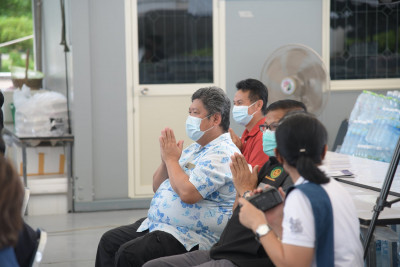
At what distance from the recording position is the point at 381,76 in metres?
5.96

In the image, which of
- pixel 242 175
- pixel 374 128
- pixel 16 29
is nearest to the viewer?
pixel 242 175

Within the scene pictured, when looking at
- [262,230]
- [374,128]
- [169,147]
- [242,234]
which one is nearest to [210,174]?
[169,147]

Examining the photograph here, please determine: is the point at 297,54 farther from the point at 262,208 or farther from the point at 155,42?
the point at 262,208

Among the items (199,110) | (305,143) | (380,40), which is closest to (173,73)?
(380,40)

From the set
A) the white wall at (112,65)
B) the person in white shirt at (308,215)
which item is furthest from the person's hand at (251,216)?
the white wall at (112,65)

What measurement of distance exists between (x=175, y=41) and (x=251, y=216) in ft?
12.8

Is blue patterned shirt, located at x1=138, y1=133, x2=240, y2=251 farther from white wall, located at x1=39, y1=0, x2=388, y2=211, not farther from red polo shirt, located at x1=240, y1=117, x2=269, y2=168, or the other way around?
white wall, located at x1=39, y1=0, x2=388, y2=211

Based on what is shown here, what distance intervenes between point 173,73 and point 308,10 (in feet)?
4.71

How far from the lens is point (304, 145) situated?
1.84 m

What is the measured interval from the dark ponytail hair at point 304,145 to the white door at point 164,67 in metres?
3.75

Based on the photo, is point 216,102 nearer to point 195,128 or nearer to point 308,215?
point 195,128

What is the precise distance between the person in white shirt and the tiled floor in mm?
2500

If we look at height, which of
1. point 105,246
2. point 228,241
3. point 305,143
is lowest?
point 105,246

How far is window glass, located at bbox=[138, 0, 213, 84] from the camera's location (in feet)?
18.1
